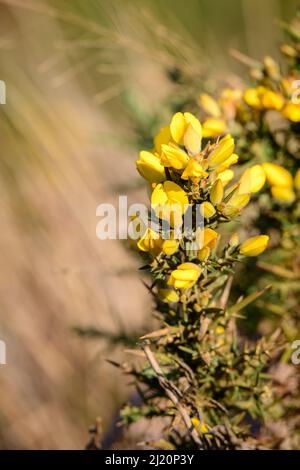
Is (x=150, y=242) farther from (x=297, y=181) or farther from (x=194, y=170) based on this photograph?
(x=297, y=181)

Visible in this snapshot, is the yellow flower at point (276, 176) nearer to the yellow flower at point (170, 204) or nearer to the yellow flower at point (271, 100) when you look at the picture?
the yellow flower at point (271, 100)

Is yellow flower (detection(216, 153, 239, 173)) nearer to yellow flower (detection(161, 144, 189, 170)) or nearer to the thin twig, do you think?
yellow flower (detection(161, 144, 189, 170))

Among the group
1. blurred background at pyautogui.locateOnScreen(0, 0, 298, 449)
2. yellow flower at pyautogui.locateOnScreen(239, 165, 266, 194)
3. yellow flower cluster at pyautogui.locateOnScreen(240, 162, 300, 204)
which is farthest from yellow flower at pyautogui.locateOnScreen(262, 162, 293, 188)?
blurred background at pyautogui.locateOnScreen(0, 0, 298, 449)

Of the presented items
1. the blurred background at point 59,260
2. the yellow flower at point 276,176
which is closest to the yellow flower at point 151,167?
the yellow flower at point 276,176

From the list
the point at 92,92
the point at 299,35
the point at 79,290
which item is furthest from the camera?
the point at 92,92

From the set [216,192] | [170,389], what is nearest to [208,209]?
[216,192]

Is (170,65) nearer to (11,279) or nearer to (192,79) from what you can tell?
(192,79)
